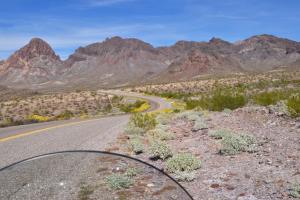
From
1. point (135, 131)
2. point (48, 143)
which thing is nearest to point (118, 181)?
point (48, 143)

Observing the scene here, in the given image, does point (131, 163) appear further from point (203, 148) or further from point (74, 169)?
point (203, 148)

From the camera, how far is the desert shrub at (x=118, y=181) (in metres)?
2.37

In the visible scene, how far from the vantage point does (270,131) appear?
9.52 meters

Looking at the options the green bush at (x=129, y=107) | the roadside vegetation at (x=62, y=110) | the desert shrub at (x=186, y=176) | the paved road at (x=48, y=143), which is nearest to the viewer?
the desert shrub at (x=186, y=176)

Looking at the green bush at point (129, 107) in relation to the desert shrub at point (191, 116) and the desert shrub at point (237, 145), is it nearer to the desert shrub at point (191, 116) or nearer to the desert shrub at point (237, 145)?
the desert shrub at point (191, 116)

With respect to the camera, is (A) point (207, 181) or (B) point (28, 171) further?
(A) point (207, 181)

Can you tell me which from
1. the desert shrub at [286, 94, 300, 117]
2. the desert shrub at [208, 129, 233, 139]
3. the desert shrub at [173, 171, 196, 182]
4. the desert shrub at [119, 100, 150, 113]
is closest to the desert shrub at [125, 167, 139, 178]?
the desert shrub at [173, 171, 196, 182]

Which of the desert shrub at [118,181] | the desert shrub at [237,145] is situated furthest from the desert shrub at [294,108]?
the desert shrub at [118,181]

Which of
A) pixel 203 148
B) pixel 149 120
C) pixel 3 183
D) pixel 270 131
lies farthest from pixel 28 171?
pixel 149 120

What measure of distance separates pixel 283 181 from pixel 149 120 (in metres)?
8.79

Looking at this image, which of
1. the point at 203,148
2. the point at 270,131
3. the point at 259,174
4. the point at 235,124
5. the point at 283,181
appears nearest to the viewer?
the point at 283,181

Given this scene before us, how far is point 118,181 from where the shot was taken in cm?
241

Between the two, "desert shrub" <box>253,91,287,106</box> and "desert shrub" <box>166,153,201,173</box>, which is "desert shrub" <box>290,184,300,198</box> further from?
"desert shrub" <box>253,91,287,106</box>

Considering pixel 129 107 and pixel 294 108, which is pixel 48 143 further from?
pixel 129 107
